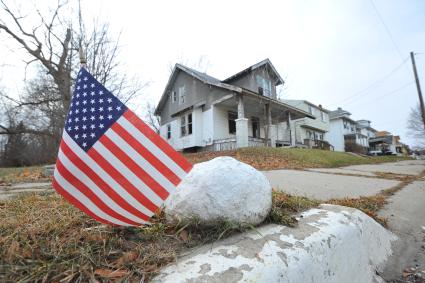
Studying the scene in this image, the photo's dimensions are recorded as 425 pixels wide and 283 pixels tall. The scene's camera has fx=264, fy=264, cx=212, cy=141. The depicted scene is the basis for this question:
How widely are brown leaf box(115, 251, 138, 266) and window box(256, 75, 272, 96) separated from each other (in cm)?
1789

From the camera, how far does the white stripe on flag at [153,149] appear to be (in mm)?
1472

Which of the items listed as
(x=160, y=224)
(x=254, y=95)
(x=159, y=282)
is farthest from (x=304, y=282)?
(x=254, y=95)

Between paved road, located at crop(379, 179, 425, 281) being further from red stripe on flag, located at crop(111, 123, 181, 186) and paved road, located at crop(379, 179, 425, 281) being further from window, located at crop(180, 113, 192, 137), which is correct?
window, located at crop(180, 113, 192, 137)

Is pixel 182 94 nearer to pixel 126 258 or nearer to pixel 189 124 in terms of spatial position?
pixel 189 124

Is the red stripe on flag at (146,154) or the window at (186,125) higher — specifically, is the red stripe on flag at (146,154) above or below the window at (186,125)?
below

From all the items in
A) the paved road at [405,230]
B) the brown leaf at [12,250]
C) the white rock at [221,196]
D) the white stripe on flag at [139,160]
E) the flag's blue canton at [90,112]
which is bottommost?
the paved road at [405,230]

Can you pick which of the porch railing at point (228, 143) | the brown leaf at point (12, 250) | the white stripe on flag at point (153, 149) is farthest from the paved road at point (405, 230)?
the porch railing at point (228, 143)

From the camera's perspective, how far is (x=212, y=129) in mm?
16922

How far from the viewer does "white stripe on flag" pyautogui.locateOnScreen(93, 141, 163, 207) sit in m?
1.46

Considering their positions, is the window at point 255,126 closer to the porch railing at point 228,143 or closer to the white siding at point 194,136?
the porch railing at point 228,143

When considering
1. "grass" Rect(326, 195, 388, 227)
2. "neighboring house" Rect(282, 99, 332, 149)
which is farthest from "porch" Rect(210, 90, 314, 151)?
"grass" Rect(326, 195, 388, 227)

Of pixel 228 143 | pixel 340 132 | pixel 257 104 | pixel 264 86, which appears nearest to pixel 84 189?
pixel 228 143

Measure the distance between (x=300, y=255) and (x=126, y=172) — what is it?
3.56 feet

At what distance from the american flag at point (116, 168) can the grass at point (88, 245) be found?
0.15 meters
